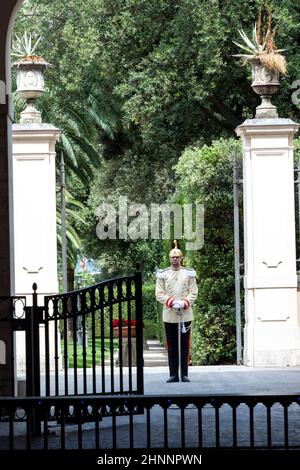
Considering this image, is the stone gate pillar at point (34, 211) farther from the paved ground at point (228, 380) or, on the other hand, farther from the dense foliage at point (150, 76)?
the dense foliage at point (150, 76)

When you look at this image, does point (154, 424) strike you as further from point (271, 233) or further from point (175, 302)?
point (271, 233)

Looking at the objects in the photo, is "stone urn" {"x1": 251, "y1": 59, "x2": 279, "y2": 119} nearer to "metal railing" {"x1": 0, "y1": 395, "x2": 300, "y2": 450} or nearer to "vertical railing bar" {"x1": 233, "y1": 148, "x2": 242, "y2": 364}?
"vertical railing bar" {"x1": 233, "y1": 148, "x2": 242, "y2": 364}

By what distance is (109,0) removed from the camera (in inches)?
1161

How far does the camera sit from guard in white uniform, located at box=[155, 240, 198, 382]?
15.8 meters

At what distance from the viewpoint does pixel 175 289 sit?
16141 mm

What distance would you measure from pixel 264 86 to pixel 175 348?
14.9ft

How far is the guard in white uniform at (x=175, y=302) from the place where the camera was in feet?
51.9

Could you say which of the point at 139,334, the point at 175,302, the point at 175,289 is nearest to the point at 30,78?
the point at 175,289

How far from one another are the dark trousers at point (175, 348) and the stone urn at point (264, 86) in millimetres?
3808

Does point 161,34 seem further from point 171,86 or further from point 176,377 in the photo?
point 176,377

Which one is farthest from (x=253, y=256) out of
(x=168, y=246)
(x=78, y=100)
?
(x=78, y=100)

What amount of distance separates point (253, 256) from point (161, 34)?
12111 mm

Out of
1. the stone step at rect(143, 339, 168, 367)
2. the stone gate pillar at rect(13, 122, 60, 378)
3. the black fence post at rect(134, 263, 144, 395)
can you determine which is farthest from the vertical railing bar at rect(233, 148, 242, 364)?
the stone step at rect(143, 339, 168, 367)

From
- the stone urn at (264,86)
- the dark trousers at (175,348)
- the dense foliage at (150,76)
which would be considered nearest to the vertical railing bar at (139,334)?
the dark trousers at (175,348)
